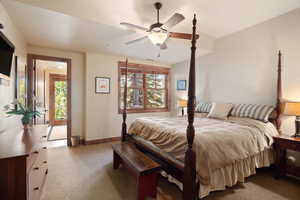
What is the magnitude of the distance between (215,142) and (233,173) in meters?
0.56

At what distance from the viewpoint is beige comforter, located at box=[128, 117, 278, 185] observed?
1.69 meters

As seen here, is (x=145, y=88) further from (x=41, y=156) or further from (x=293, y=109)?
(x=293, y=109)

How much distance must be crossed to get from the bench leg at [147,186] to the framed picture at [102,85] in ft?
9.94

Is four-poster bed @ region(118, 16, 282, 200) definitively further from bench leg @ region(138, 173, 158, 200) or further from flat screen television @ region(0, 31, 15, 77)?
flat screen television @ region(0, 31, 15, 77)

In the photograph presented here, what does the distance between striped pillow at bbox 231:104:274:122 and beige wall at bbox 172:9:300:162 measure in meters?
0.28

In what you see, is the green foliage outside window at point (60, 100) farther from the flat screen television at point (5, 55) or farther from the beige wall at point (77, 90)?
the flat screen television at point (5, 55)

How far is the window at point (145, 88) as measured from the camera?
482cm

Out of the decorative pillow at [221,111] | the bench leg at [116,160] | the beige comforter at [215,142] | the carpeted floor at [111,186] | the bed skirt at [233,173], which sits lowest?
the carpeted floor at [111,186]

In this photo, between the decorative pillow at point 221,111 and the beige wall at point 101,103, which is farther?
the beige wall at point 101,103

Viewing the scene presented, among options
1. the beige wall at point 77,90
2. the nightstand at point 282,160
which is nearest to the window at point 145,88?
the beige wall at point 77,90

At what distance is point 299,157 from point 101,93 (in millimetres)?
4469

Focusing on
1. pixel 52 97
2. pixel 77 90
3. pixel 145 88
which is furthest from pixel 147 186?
pixel 52 97

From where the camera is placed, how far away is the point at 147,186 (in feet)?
5.92

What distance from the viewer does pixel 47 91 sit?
6141mm
